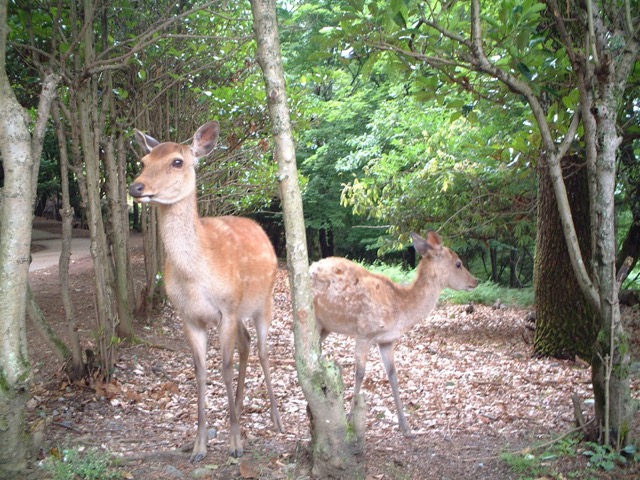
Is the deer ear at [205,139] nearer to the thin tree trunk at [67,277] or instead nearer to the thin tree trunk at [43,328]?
the thin tree trunk at [67,277]

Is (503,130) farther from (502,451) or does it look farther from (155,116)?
(502,451)

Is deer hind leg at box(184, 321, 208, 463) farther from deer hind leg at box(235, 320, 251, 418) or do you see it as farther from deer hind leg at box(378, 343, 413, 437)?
deer hind leg at box(378, 343, 413, 437)

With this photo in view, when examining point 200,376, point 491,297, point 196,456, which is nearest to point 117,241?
point 200,376

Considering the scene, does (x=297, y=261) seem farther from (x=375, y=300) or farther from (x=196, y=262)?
(x=375, y=300)

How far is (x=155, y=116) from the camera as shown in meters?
10.1

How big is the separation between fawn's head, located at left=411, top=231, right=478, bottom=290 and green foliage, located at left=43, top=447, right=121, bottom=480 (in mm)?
3698

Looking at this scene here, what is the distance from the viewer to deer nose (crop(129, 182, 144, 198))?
175 inches

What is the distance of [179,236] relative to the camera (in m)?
4.80

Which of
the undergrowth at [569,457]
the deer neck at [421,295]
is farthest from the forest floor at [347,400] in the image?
the deer neck at [421,295]

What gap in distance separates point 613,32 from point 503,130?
5.11 m

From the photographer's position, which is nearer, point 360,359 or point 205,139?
point 205,139

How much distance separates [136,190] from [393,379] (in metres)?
2.99

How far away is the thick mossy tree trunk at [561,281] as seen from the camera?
26.0 ft

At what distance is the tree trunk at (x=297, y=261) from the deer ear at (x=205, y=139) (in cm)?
143
